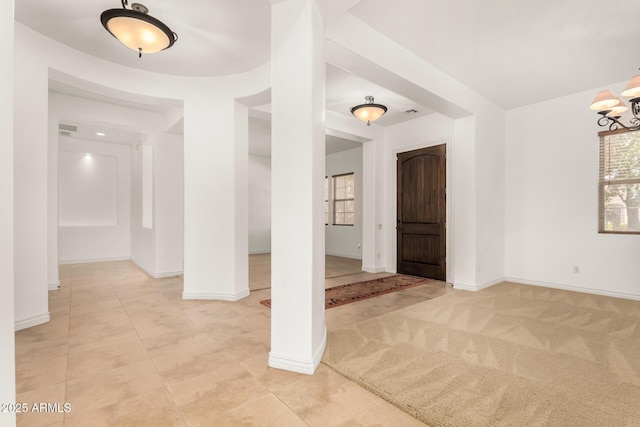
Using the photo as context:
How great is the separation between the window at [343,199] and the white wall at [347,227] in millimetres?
136

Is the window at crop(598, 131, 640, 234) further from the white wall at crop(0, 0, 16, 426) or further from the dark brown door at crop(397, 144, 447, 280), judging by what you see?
the white wall at crop(0, 0, 16, 426)

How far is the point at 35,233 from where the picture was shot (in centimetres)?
322

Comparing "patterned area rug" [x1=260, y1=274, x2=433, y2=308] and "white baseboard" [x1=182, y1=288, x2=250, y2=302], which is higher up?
"white baseboard" [x1=182, y1=288, x2=250, y2=302]

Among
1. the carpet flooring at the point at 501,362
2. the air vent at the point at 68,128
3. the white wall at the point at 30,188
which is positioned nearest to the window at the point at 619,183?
the carpet flooring at the point at 501,362

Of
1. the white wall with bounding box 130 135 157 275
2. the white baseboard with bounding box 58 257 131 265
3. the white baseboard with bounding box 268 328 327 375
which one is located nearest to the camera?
the white baseboard with bounding box 268 328 327 375

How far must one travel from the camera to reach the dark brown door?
5484mm

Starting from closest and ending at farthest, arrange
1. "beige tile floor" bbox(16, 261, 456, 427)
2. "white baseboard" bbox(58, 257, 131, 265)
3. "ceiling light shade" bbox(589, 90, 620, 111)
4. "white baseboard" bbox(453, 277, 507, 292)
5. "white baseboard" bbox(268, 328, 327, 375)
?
"beige tile floor" bbox(16, 261, 456, 427) < "white baseboard" bbox(268, 328, 327, 375) < "ceiling light shade" bbox(589, 90, 620, 111) < "white baseboard" bbox(453, 277, 507, 292) < "white baseboard" bbox(58, 257, 131, 265)

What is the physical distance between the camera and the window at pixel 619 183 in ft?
13.7

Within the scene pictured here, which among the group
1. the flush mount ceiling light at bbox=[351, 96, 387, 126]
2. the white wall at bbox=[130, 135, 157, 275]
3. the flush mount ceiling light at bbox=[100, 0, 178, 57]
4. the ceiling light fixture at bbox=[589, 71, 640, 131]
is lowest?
the white wall at bbox=[130, 135, 157, 275]

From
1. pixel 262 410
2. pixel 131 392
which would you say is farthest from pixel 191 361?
pixel 262 410

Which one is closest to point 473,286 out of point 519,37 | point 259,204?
point 519,37

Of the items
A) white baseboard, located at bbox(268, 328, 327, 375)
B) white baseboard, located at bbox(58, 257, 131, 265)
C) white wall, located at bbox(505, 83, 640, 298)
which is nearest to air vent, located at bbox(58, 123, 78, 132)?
white baseboard, located at bbox(58, 257, 131, 265)

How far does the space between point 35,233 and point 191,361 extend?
2.39 m

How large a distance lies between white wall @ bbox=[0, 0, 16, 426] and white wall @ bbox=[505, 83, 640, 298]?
20.0 ft
